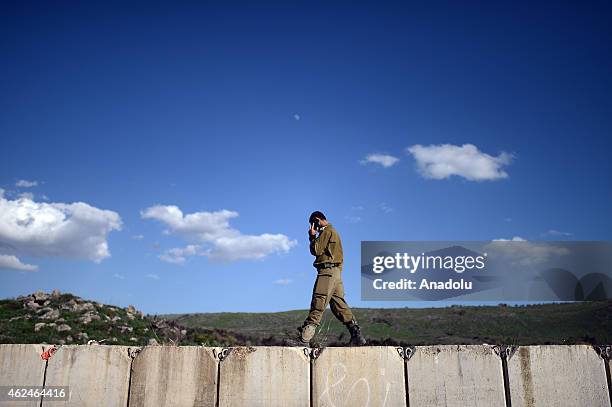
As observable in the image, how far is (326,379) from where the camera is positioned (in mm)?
7078

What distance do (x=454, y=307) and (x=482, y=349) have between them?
36107mm

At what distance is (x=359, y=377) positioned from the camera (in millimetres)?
7078

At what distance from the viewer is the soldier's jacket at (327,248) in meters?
9.11

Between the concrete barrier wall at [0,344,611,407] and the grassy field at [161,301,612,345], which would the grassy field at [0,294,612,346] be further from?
the concrete barrier wall at [0,344,611,407]

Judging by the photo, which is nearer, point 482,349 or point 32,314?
point 482,349

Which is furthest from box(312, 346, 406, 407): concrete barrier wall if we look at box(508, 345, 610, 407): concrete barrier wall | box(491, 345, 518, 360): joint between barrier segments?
box(508, 345, 610, 407): concrete barrier wall

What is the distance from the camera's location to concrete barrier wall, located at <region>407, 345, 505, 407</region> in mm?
7043

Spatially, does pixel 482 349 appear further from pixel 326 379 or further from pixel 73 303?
pixel 73 303

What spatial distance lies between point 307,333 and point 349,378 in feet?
5.31

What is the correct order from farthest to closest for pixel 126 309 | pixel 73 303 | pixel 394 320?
pixel 394 320, pixel 126 309, pixel 73 303

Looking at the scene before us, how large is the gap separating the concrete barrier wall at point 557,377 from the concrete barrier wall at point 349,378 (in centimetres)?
1

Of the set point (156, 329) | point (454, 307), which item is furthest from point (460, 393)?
point (454, 307)

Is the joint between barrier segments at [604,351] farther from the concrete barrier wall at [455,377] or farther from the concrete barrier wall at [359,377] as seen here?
the concrete barrier wall at [359,377]

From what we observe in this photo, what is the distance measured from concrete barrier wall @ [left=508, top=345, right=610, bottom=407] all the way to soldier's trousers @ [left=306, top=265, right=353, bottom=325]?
9.45 ft
